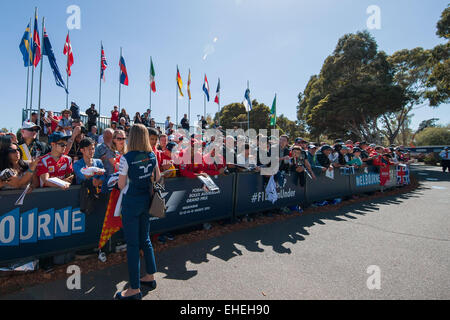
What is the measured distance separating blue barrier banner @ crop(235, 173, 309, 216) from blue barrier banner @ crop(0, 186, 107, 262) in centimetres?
317

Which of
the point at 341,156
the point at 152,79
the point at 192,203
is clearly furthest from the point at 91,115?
the point at 341,156

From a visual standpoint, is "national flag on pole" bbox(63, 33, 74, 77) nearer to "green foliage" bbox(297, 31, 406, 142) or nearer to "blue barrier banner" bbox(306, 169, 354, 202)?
"blue barrier banner" bbox(306, 169, 354, 202)

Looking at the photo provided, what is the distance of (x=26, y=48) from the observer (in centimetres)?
1210

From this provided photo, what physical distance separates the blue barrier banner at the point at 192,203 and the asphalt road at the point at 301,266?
1.86 feet

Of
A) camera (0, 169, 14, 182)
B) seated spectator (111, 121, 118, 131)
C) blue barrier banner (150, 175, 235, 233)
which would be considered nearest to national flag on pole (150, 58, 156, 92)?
seated spectator (111, 121, 118, 131)

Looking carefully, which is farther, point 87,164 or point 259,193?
point 259,193

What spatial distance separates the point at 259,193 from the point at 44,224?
453cm

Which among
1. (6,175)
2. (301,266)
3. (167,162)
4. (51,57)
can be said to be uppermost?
(51,57)

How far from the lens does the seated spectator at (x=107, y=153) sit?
14.0ft

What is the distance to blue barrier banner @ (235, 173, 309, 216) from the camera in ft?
18.9

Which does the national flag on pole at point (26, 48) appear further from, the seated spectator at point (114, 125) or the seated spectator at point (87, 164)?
the seated spectator at point (87, 164)

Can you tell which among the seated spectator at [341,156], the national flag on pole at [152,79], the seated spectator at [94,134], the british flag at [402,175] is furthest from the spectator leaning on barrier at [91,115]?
the british flag at [402,175]

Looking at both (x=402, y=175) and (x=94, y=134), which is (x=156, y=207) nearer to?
(x=94, y=134)
